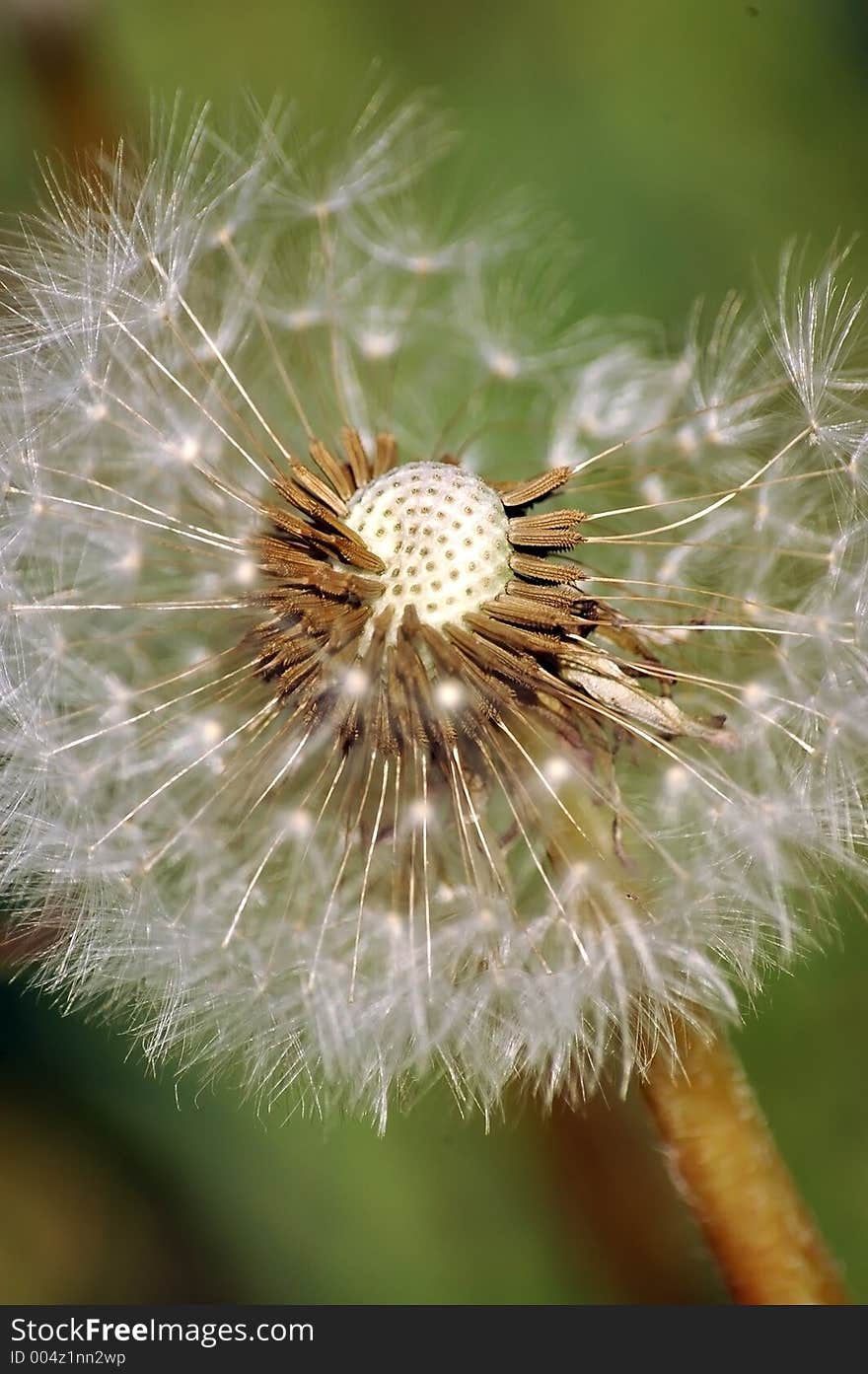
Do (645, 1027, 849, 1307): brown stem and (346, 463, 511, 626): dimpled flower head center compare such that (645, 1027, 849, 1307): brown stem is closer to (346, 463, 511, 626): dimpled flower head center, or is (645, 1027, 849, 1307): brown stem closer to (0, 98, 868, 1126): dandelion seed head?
(0, 98, 868, 1126): dandelion seed head

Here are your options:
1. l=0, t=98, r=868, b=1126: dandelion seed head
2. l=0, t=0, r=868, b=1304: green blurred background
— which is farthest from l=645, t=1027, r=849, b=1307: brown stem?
l=0, t=0, r=868, b=1304: green blurred background

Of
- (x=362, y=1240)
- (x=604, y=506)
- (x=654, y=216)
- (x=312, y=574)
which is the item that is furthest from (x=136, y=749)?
(x=654, y=216)

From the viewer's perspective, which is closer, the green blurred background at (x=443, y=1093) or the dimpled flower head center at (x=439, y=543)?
the dimpled flower head center at (x=439, y=543)

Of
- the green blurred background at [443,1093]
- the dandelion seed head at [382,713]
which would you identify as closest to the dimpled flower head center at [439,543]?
the dandelion seed head at [382,713]

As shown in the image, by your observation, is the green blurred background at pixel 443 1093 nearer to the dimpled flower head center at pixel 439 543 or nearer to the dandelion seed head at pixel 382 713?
the dandelion seed head at pixel 382 713

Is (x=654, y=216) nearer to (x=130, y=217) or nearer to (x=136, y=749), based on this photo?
(x=130, y=217)

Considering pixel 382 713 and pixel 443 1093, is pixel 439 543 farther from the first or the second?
pixel 443 1093

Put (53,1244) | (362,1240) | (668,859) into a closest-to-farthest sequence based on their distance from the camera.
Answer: (668,859) → (362,1240) → (53,1244)
